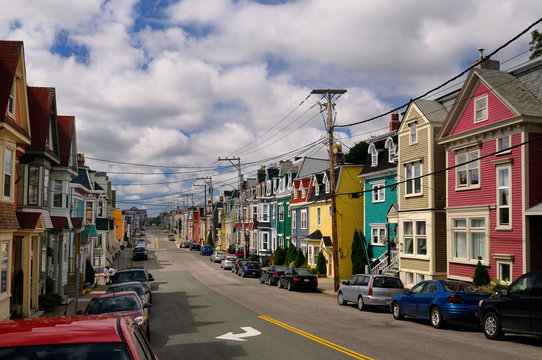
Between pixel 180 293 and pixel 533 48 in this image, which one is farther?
pixel 533 48

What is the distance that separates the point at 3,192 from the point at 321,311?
13841 millimetres

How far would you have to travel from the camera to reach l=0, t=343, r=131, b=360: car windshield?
428 cm

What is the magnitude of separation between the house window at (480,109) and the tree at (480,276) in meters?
6.91

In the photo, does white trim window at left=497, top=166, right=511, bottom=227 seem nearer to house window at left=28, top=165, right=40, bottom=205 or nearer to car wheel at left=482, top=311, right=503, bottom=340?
Answer: car wheel at left=482, top=311, right=503, bottom=340

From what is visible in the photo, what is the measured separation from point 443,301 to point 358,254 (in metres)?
22.8

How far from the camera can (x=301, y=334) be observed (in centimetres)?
1630

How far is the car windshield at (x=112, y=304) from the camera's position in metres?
14.6

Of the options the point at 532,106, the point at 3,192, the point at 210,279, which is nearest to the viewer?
the point at 3,192

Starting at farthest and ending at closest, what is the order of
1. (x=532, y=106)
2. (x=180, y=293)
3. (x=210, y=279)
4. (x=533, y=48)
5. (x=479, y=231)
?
1. (x=210, y=279)
2. (x=533, y=48)
3. (x=180, y=293)
4. (x=479, y=231)
5. (x=532, y=106)

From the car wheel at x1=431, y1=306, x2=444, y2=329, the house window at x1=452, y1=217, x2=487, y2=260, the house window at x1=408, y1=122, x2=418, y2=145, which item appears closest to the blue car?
the car wheel at x1=431, y1=306, x2=444, y2=329

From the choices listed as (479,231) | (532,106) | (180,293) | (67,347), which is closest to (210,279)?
(180,293)

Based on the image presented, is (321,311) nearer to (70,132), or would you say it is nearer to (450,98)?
(450,98)

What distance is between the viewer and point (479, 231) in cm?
2492

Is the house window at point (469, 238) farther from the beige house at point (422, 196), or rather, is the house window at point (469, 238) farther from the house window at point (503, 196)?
the beige house at point (422, 196)
